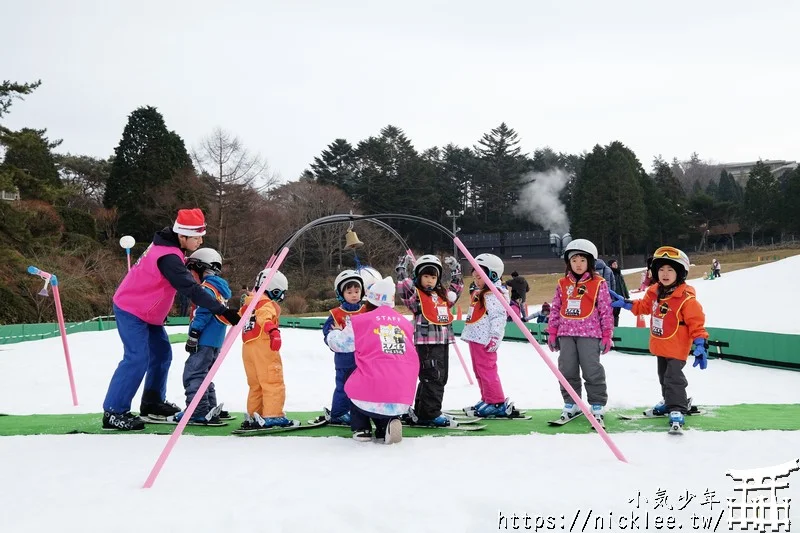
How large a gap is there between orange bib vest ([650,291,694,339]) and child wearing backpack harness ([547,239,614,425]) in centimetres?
45

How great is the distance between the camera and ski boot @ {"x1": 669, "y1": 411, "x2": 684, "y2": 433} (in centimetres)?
603

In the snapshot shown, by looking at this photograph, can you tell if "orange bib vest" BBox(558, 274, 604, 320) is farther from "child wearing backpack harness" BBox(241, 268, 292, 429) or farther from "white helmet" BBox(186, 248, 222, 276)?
"white helmet" BBox(186, 248, 222, 276)

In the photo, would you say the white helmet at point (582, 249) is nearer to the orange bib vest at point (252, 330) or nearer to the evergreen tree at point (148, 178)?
the orange bib vest at point (252, 330)

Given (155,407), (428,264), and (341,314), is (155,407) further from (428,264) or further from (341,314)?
(428,264)

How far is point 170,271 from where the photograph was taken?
6.16 m

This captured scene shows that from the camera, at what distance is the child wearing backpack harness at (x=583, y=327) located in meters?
6.62

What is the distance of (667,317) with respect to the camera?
21.7 feet

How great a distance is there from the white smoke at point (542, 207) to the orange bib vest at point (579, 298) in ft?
225

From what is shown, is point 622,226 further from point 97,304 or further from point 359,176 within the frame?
point 97,304

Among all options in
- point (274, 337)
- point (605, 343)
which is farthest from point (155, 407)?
point (605, 343)

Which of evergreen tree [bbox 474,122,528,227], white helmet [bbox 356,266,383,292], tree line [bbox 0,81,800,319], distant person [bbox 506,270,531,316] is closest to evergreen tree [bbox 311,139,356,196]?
tree line [bbox 0,81,800,319]

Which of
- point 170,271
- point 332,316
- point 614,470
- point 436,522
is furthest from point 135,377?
point 614,470

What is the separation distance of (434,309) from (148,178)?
146ft

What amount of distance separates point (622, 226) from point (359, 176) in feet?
83.8
